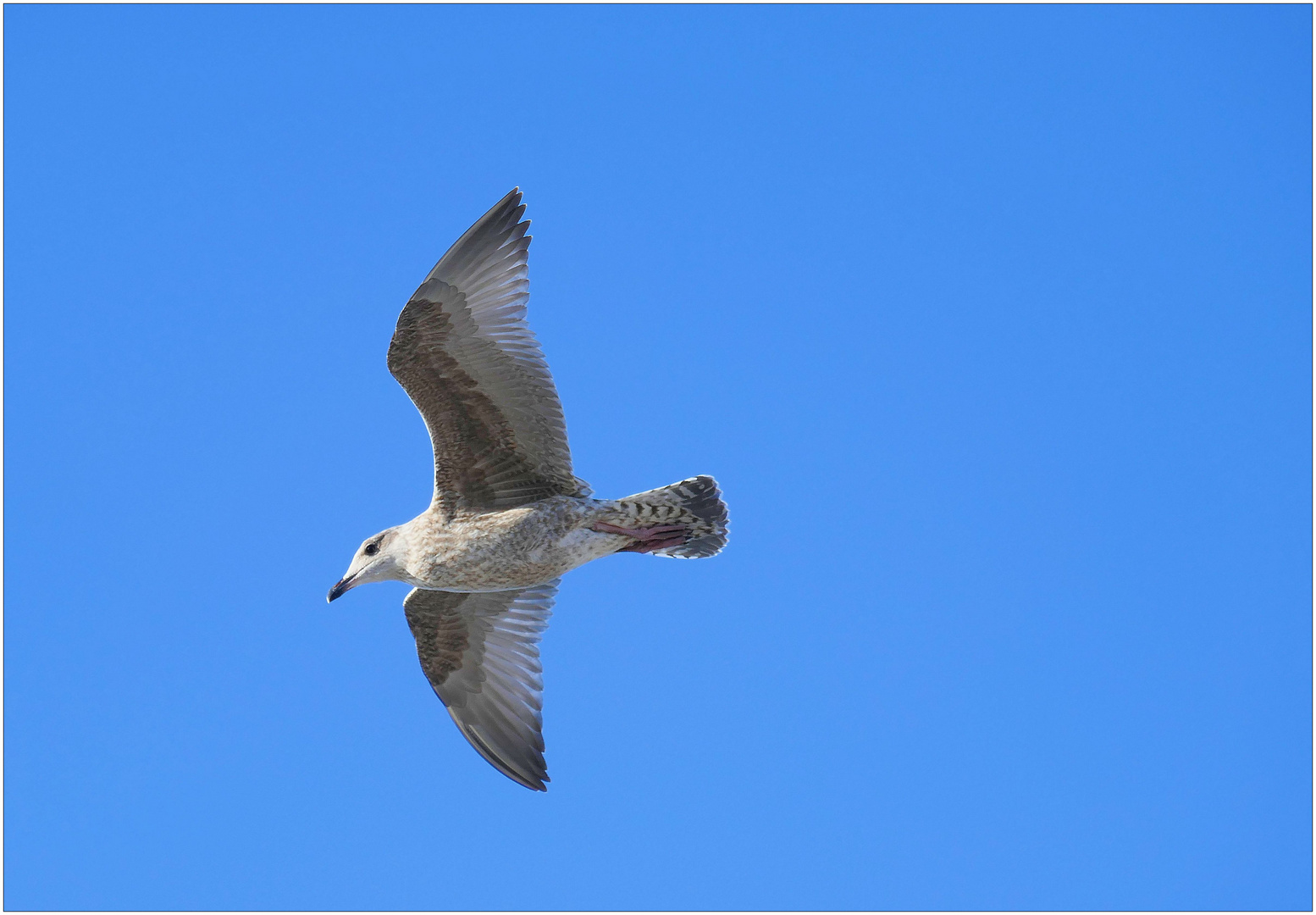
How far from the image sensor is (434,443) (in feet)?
30.6

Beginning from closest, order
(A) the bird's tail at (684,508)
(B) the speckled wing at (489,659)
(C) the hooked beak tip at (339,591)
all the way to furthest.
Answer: (A) the bird's tail at (684,508), (C) the hooked beak tip at (339,591), (B) the speckled wing at (489,659)

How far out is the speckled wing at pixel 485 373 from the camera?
9008 mm

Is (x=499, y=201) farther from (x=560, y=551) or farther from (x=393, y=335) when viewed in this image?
(x=560, y=551)

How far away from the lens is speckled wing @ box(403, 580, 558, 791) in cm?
1040

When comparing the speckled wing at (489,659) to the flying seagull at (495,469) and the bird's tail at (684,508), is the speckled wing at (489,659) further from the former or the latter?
the bird's tail at (684,508)

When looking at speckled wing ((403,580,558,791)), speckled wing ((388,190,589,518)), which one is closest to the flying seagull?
speckled wing ((388,190,589,518))

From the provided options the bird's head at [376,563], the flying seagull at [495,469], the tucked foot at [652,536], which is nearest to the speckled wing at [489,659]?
the flying seagull at [495,469]

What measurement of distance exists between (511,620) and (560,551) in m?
1.45

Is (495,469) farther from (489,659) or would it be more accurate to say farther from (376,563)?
(489,659)

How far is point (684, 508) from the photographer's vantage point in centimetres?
956

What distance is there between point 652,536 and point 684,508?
12.4 inches

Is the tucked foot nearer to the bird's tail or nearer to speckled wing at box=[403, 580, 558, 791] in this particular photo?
the bird's tail

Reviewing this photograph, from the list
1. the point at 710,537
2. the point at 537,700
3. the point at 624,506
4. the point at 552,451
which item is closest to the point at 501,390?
the point at 552,451

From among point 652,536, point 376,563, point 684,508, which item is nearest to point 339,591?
point 376,563
